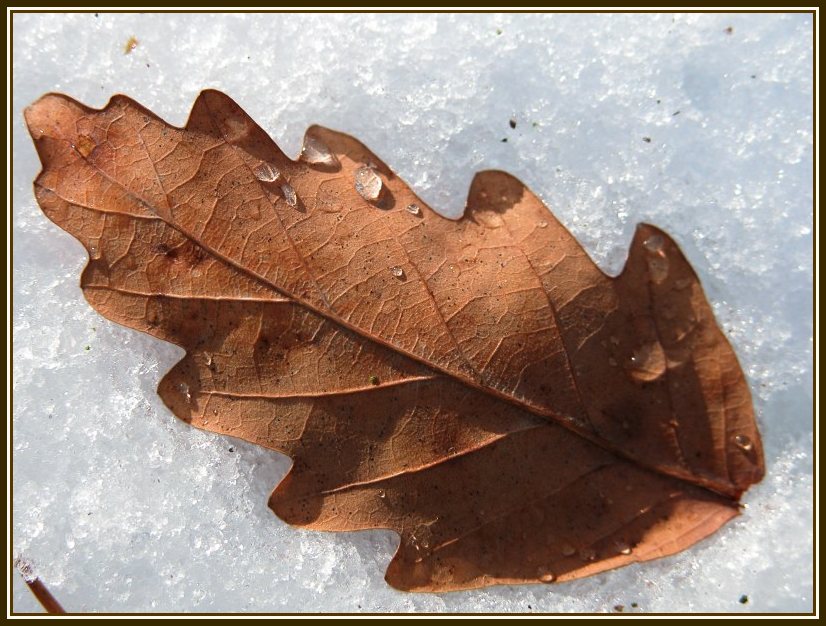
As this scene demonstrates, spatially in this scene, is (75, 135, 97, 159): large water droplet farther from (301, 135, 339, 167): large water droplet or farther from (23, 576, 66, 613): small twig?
(23, 576, 66, 613): small twig

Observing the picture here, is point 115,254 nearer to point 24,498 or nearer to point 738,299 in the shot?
point 24,498

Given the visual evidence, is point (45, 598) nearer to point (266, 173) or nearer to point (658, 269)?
point (266, 173)

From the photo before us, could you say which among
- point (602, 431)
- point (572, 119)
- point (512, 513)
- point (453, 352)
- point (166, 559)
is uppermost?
point (572, 119)

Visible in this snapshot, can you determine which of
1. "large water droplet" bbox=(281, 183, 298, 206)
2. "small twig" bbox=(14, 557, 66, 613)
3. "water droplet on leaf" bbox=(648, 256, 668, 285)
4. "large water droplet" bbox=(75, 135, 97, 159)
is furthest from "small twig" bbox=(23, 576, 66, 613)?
"water droplet on leaf" bbox=(648, 256, 668, 285)

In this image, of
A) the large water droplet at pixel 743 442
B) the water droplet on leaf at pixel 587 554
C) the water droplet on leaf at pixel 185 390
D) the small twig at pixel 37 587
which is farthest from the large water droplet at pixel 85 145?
the large water droplet at pixel 743 442

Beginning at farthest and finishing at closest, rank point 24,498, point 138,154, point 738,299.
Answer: point 24,498, point 738,299, point 138,154

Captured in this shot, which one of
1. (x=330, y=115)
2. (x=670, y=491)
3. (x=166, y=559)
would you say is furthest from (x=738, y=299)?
(x=166, y=559)

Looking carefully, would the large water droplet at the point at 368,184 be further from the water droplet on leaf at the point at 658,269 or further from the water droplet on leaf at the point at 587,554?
the water droplet on leaf at the point at 587,554
